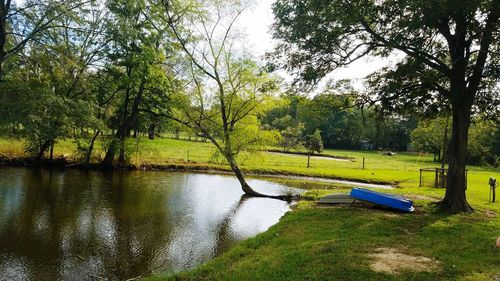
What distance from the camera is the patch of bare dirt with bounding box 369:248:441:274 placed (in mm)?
7422

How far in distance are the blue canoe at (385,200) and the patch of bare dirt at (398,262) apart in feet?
20.2

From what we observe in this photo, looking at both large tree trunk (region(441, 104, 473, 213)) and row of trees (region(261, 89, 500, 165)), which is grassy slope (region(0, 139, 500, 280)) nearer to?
large tree trunk (region(441, 104, 473, 213))

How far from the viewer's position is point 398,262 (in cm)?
784

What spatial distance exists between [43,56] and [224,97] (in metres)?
9.98

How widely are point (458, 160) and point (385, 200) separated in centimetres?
304

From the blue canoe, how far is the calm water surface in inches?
150

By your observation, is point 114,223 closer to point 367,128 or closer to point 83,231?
point 83,231

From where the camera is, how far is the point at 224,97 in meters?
22.8

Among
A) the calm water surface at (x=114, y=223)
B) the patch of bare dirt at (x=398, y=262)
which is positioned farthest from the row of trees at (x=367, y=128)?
the patch of bare dirt at (x=398, y=262)

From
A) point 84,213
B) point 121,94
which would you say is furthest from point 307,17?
point 121,94

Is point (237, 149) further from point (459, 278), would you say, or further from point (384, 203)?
point (459, 278)

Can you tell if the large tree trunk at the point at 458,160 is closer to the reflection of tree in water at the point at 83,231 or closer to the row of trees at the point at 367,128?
the row of trees at the point at 367,128

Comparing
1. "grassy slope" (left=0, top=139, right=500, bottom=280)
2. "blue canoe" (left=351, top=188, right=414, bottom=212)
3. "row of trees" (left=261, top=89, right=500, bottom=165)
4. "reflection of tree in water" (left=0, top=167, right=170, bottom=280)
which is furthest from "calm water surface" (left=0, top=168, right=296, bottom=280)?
"row of trees" (left=261, top=89, right=500, bottom=165)

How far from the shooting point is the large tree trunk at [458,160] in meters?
13.4
